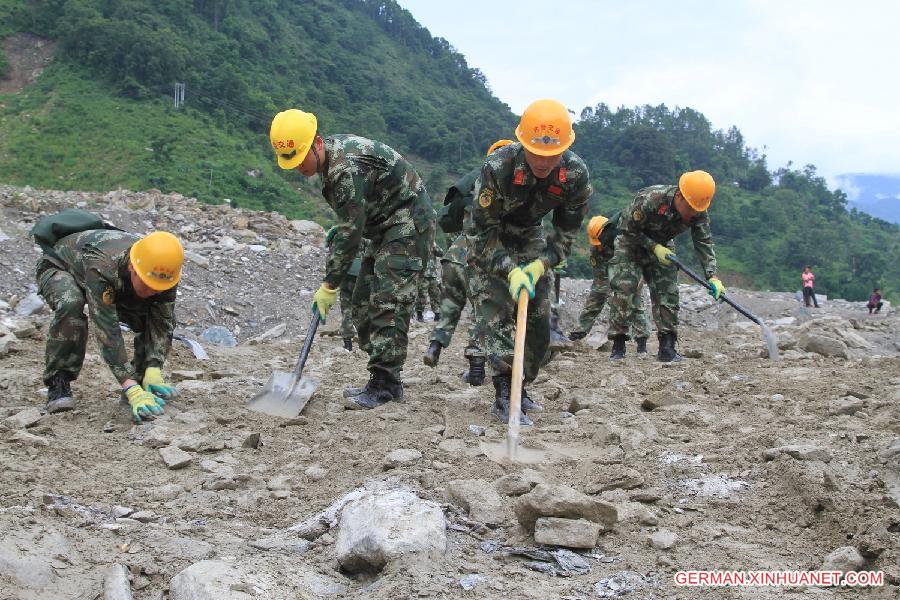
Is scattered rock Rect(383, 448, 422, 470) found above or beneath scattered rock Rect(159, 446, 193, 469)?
above

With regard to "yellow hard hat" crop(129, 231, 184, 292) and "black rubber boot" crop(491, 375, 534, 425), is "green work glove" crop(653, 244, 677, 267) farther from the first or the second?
"yellow hard hat" crop(129, 231, 184, 292)

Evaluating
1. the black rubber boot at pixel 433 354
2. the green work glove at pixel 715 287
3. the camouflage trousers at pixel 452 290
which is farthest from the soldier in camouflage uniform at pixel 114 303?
the green work glove at pixel 715 287

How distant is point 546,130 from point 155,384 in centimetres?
263

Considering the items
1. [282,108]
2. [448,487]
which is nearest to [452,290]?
[448,487]

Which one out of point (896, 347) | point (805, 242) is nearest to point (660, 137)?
point (805, 242)

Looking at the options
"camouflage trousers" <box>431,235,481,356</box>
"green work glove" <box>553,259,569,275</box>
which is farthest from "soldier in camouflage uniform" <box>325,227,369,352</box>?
"green work glove" <box>553,259,569,275</box>

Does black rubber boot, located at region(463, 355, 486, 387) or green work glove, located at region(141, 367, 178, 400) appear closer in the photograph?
green work glove, located at region(141, 367, 178, 400)

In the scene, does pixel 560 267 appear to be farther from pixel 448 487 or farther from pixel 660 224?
pixel 448 487

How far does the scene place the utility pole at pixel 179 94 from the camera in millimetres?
35656

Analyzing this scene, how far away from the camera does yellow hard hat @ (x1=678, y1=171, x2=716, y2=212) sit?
6402 millimetres

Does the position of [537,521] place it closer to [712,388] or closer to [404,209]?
[404,209]

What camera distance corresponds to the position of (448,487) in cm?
296

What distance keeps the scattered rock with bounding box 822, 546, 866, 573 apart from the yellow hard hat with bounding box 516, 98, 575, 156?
2.28 metres

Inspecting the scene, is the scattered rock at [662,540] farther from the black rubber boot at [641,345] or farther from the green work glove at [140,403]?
the black rubber boot at [641,345]
